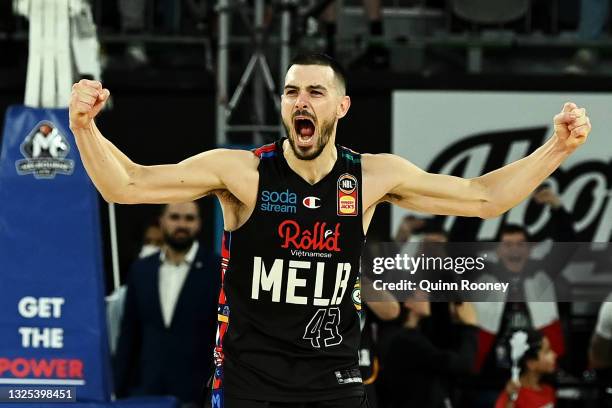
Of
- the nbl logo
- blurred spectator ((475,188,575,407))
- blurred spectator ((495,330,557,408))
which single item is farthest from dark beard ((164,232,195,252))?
the nbl logo

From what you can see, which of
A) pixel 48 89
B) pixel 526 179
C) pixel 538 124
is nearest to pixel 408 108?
pixel 538 124

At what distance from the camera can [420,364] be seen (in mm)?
7590

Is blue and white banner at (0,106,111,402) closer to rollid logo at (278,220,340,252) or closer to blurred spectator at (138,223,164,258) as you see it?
rollid logo at (278,220,340,252)

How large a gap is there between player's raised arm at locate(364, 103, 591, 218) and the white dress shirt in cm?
316

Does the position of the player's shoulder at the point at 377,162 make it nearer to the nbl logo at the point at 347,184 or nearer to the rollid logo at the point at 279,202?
the nbl logo at the point at 347,184

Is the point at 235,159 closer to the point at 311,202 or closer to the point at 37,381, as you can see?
the point at 311,202

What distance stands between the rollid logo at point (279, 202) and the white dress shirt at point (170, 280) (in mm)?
3272

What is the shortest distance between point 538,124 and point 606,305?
2203 millimetres

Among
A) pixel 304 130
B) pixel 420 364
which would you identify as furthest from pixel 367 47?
pixel 304 130

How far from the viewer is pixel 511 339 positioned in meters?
7.80

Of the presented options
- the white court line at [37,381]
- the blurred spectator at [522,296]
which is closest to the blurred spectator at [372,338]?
the blurred spectator at [522,296]

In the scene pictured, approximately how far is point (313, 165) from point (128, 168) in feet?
2.51

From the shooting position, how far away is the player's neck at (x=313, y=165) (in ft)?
15.1

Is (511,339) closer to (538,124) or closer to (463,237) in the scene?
(463,237)
